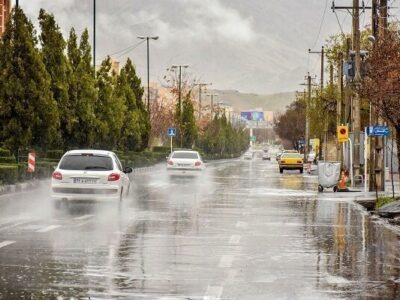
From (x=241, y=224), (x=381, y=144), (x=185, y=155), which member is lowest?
(x=241, y=224)

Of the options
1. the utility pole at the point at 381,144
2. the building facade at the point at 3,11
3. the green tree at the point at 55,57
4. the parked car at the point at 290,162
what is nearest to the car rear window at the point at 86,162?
the utility pole at the point at 381,144

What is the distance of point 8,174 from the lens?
40.2m

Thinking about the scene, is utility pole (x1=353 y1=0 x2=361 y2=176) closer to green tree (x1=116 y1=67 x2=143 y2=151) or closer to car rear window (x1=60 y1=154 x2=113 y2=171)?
car rear window (x1=60 y1=154 x2=113 y2=171)

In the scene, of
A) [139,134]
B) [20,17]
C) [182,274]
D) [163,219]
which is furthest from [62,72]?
[182,274]

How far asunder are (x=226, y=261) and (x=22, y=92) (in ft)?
119

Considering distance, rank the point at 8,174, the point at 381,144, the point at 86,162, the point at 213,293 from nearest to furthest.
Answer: the point at 213,293 < the point at 86,162 < the point at 381,144 < the point at 8,174

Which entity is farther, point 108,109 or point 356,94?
point 108,109

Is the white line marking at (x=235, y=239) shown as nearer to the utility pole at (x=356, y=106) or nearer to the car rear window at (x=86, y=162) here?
the car rear window at (x=86, y=162)

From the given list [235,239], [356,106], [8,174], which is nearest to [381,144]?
[356,106]

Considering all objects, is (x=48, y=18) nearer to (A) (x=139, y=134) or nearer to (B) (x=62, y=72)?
(B) (x=62, y=72)

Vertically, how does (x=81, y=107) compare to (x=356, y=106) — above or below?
above

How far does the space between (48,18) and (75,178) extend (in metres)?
31.1

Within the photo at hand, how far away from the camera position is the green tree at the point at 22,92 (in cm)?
4953

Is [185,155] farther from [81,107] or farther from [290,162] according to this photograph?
[290,162]
